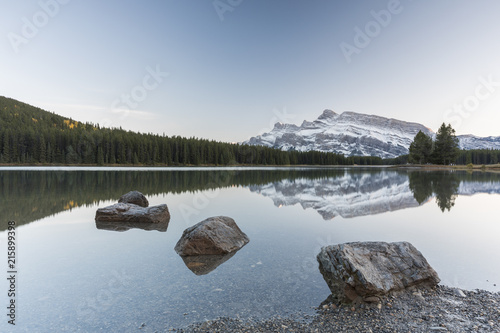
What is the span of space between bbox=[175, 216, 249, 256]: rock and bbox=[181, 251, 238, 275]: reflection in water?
0.81 ft

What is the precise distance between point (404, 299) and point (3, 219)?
18.8 metres

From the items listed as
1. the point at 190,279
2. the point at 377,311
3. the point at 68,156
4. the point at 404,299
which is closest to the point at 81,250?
the point at 190,279

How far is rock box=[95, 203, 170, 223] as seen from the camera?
15156 mm

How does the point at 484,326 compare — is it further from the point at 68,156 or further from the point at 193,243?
the point at 68,156

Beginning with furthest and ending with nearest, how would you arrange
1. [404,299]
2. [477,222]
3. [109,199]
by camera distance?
[109,199] → [477,222] → [404,299]

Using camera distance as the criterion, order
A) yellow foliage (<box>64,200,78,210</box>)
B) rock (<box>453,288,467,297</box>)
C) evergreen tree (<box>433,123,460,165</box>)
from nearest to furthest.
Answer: rock (<box>453,288,467,297</box>) < yellow foliage (<box>64,200,78,210</box>) < evergreen tree (<box>433,123,460,165</box>)

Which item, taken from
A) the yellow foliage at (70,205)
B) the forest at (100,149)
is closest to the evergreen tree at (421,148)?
the forest at (100,149)

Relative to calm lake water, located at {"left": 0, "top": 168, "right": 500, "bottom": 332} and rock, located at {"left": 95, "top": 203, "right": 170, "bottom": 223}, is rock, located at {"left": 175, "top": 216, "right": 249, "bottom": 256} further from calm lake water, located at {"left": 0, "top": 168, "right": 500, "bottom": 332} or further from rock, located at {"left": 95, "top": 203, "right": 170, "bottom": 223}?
rock, located at {"left": 95, "top": 203, "right": 170, "bottom": 223}

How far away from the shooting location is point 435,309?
20.4 ft

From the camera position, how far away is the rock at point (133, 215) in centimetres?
1516

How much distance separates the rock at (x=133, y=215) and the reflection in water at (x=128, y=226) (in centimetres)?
31

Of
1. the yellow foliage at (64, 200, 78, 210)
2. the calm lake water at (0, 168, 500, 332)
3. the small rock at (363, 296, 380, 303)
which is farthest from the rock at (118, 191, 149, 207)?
the small rock at (363, 296, 380, 303)

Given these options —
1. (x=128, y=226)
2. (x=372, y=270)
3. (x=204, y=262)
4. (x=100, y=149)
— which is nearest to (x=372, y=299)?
(x=372, y=270)

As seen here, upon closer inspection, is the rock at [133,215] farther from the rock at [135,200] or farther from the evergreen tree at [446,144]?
the evergreen tree at [446,144]
